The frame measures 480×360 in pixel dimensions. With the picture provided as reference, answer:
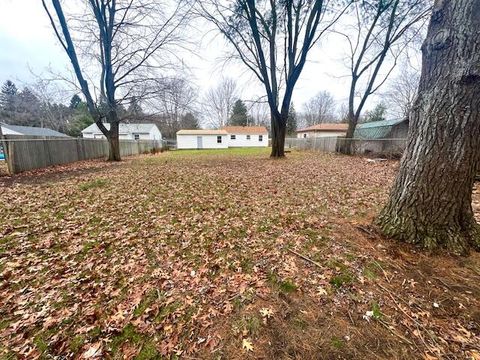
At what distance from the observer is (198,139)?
107 feet

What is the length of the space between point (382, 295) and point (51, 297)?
3.21m

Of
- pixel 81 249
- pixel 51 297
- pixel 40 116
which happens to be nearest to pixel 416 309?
pixel 51 297

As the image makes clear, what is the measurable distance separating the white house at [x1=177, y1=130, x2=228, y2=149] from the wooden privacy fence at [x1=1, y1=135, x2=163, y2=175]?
652 inches

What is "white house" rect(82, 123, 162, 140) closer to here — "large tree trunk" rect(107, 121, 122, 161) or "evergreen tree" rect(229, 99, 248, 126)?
"evergreen tree" rect(229, 99, 248, 126)

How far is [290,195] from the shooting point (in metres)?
5.45

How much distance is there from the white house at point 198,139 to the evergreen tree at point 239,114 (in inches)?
507

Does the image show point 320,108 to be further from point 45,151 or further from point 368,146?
point 45,151

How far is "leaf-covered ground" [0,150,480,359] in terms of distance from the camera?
1616 mm

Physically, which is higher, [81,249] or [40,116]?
[40,116]

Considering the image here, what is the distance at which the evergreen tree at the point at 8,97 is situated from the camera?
39.1 m

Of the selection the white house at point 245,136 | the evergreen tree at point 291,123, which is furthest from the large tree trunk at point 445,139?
the evergreen tree at point 291,123

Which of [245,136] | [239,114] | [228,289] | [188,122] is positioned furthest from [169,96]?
[239,114]

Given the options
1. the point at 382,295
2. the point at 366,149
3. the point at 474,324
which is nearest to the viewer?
the point at 474,324

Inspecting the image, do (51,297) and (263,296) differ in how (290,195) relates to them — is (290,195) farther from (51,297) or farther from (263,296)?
(51,297)
